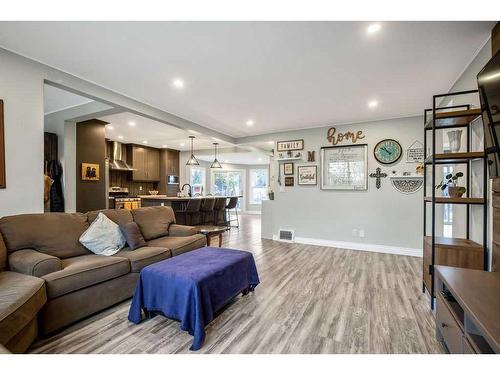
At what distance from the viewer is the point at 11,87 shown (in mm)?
2342

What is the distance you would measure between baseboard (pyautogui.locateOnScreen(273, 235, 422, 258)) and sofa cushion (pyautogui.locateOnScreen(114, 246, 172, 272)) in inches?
123

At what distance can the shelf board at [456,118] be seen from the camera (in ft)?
7.05

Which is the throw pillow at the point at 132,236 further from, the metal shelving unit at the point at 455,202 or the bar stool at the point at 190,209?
the metal shelving unit at the point at 455,202

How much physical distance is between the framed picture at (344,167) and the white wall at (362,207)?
4.0 inches

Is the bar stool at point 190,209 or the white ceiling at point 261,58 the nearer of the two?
the white ceiling at point 261,58

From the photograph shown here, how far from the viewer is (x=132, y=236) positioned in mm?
2777

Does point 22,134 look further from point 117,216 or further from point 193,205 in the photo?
point 193,205

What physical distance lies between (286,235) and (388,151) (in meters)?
2.56

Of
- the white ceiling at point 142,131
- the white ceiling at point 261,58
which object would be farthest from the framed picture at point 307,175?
the white ceiling at point 142,131

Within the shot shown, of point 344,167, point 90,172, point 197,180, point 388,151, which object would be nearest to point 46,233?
point 90,172

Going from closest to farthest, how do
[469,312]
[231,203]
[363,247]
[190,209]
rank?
[469,312] < [363,247] < [190,209] < [231,203]

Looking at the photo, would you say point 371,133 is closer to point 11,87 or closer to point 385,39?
point 385,39
